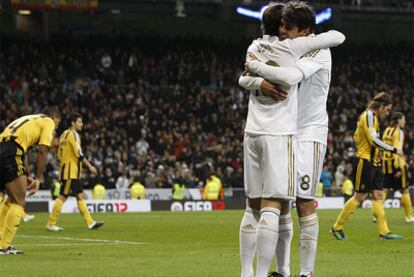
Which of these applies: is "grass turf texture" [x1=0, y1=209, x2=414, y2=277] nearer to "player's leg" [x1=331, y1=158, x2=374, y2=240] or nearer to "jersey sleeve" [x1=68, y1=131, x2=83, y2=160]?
"player's leg" [x1=331, y1=158, x2=374, y2=240]

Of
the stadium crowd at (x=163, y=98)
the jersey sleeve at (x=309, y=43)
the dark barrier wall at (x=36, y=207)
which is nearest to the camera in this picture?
the jersey sleeve at (x=309, y=43)

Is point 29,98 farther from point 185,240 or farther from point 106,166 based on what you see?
point 185,240

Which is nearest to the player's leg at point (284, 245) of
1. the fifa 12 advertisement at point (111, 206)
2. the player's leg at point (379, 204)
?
the player's leg at point (379, 204)

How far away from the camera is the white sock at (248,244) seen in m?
8.73

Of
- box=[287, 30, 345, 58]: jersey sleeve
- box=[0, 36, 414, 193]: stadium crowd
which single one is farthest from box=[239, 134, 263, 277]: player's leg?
box=[0, 36, 414, 193]: stadium crowd

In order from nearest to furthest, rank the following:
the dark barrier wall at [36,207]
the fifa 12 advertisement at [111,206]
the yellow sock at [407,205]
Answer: the yellow sock at [407,205] < the dark barrier wall at [36,207] < the fifa 12 advertisement at [111,206]

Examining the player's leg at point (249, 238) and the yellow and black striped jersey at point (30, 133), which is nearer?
the player's leg at point (249, 238)

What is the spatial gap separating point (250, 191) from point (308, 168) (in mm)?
650

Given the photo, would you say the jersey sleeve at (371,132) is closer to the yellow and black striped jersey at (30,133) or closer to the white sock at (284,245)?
the yellow and black striped jersey at (30,133)

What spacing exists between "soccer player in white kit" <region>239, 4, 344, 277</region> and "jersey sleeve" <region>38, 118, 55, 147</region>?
19.3 feet

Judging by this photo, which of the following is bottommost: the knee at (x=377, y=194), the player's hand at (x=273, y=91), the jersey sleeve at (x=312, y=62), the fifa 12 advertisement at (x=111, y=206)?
the fifa 12 advertisement at (x=111, y=206)

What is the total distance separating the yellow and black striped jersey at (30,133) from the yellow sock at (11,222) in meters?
0.86

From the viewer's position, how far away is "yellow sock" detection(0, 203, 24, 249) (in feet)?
45.3

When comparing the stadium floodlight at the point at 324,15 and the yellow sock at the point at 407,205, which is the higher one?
the stadium floodlight at the point at 324,15
